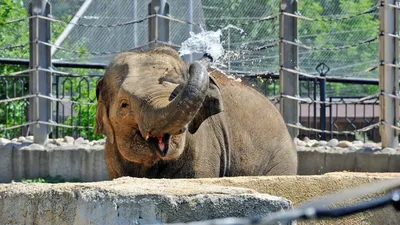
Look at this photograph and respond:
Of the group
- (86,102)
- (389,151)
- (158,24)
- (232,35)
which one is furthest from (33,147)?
(389,151)

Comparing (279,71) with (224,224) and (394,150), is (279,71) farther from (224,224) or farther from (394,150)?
(224,224)

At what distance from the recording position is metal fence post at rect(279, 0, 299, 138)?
10211 mm

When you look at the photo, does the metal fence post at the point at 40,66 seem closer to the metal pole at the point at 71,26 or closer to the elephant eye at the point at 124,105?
the metal pole at the point at 71,26

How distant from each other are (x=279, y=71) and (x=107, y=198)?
20.9 ft

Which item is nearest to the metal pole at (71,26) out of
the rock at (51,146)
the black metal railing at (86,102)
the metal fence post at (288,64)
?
the black metal railing at (86,102)

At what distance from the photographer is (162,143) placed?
682cm

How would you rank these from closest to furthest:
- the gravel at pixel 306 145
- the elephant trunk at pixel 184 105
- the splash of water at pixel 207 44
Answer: the elephant trunk at pixel 184 105 < the splash of water at pixel 207 44 < the gravel at pixel 306 145

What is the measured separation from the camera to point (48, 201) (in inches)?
178

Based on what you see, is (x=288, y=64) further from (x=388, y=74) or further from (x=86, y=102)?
(x=86, y=102)

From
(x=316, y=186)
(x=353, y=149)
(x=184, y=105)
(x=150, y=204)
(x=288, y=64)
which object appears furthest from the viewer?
(x=288, y=64)

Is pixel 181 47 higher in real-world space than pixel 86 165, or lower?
higher

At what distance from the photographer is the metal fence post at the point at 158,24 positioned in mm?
10344

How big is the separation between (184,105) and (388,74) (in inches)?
142

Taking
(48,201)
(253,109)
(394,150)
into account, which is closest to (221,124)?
(253,109)
